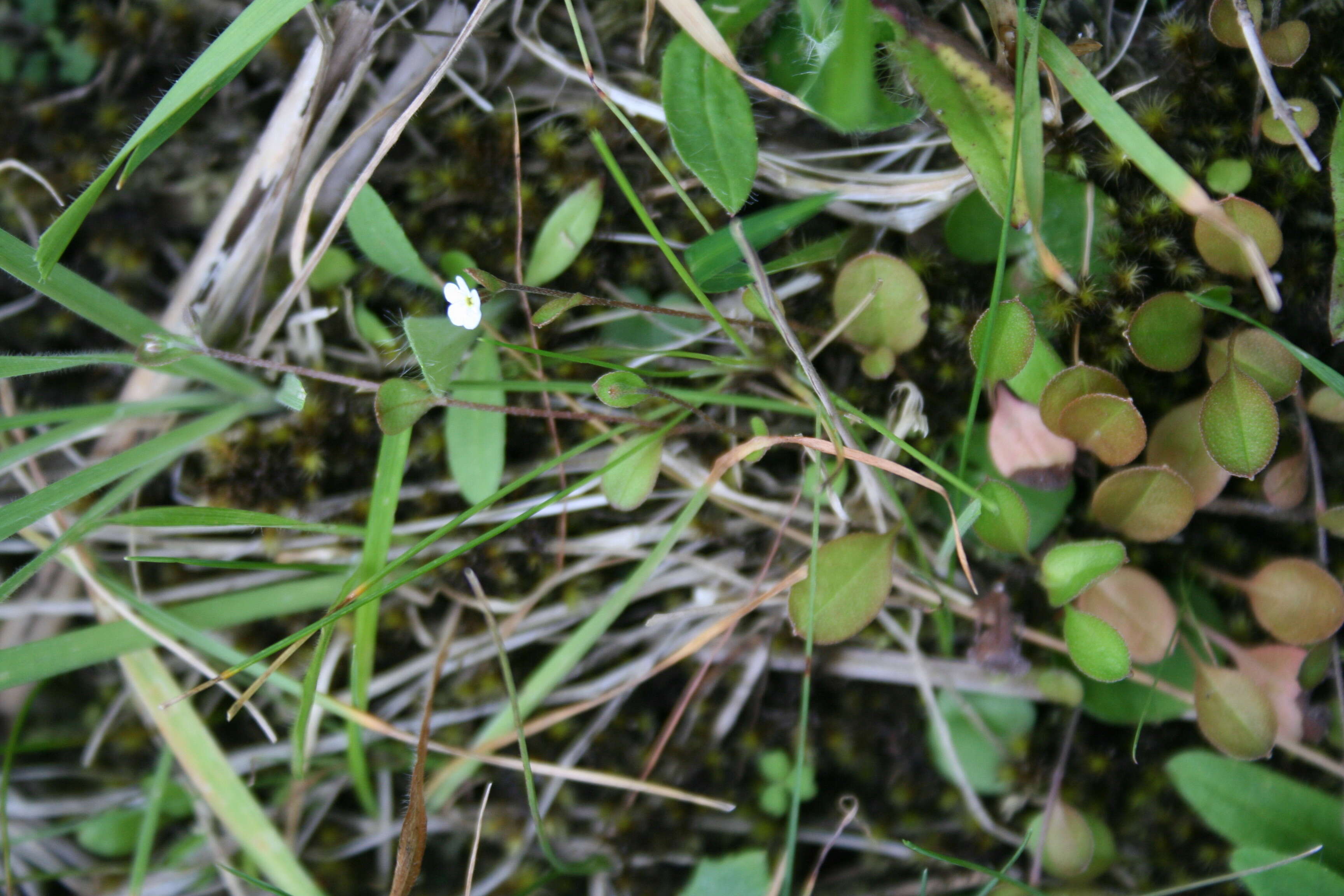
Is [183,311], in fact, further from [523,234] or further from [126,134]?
[523,234]

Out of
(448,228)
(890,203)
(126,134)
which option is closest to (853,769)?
(890,203)

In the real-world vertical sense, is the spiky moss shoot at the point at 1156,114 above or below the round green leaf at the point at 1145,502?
above

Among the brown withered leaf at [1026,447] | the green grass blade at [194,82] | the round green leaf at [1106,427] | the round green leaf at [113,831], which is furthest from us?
the round green leaf at [113,831]

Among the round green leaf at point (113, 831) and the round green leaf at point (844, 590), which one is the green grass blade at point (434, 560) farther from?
the round green leaf at point (113, 831)

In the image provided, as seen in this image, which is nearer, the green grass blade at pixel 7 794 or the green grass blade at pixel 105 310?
the green grass blade at pixel 105 310

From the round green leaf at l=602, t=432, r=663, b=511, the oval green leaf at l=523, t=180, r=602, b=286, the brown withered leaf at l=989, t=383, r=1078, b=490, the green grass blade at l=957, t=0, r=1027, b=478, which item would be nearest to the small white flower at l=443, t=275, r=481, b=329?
the oval green leaf at l=523, t=180, r=602, b=286

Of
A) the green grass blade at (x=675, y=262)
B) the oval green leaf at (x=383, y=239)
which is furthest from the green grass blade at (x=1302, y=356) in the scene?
the oval green leaf at (x=383, y=239)
